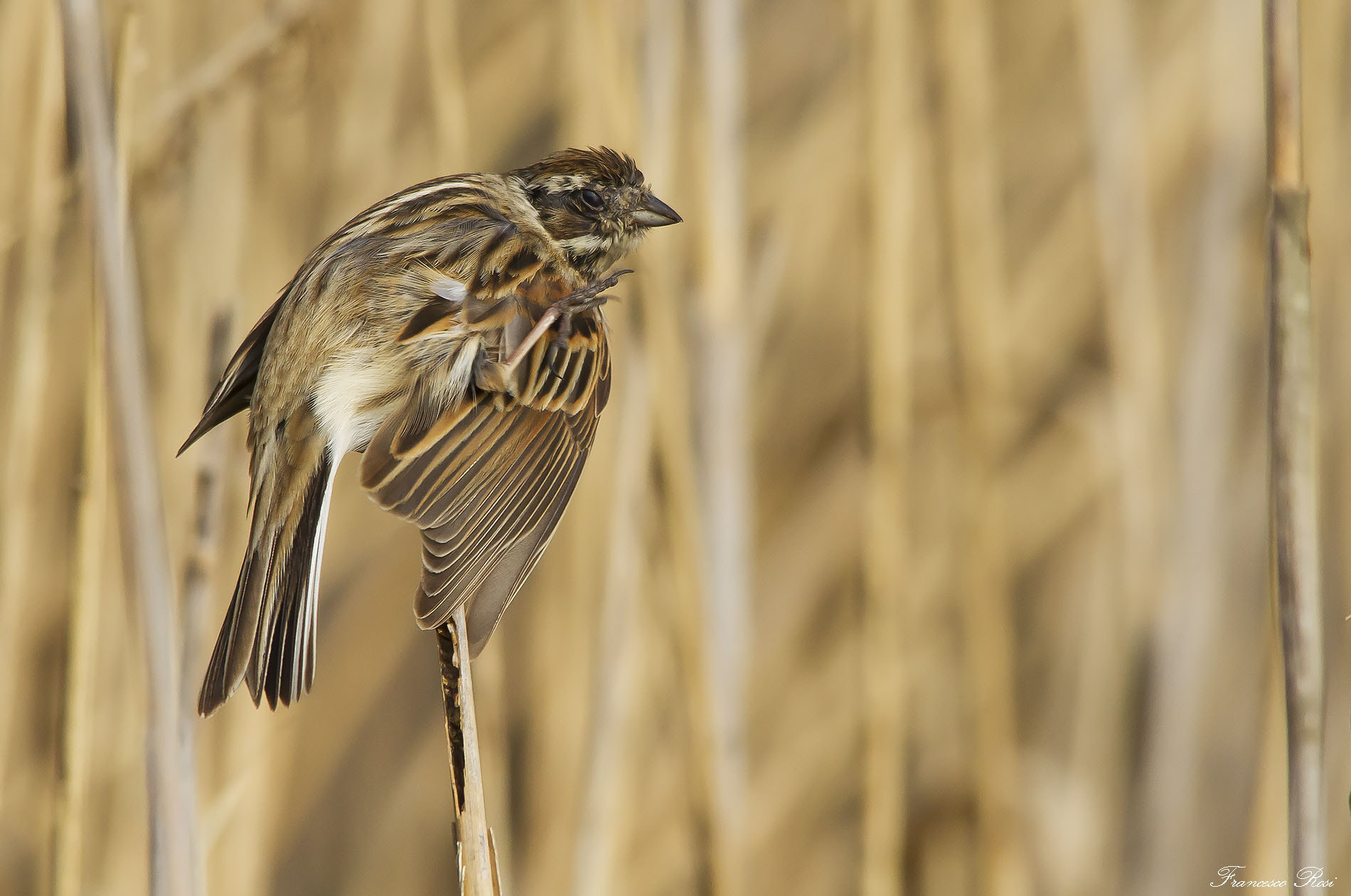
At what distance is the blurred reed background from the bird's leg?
0.14m

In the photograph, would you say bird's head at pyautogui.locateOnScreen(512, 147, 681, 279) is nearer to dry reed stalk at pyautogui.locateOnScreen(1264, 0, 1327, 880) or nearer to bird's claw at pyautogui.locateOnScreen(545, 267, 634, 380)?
bird's claw at pyautogui.locateOnScreen(545, 267, 634, 380)

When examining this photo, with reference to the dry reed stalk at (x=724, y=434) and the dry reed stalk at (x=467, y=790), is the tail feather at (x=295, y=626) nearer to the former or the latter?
the dry reed stalk at (x=467, y=790)

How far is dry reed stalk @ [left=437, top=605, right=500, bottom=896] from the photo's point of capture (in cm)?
87

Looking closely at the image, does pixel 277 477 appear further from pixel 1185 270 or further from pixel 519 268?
pixel 1185 270

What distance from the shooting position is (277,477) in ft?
3.73

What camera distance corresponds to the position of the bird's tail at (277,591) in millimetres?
976

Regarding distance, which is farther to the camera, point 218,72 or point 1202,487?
point 1202,487

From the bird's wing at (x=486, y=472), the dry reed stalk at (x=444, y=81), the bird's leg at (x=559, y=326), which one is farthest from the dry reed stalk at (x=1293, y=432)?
the dry reed stalk at (x=444, y=81)

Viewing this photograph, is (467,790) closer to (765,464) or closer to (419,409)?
(419,409)

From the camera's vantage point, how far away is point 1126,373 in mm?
1892

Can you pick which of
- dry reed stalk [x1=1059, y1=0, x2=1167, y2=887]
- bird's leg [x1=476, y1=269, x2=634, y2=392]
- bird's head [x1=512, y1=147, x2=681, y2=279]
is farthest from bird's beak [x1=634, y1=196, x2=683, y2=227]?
dry reed stalk [x1=1059, y1=0, x2=1167, y2=887]

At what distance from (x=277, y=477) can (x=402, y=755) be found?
4.72ft

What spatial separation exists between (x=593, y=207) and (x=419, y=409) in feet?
1.78

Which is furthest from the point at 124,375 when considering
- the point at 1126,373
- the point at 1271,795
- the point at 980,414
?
the point at 1126,373
